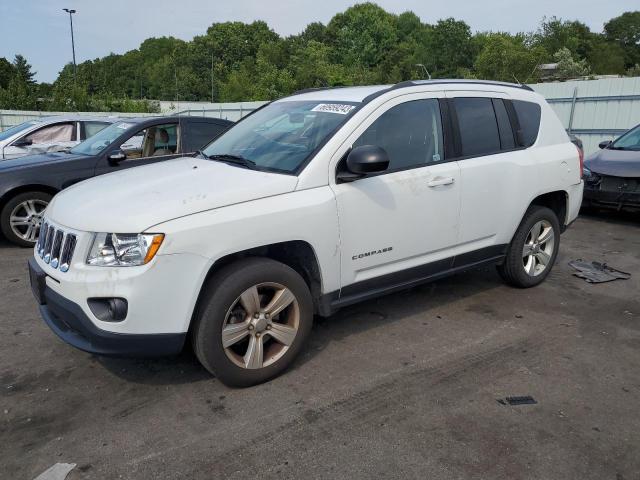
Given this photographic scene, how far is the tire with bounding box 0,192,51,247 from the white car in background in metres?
2.86

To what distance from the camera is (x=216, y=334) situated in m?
3.06

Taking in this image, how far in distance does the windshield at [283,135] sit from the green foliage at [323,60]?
3012cm

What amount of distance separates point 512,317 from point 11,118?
914 inches

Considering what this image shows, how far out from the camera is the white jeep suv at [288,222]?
2.90 meters

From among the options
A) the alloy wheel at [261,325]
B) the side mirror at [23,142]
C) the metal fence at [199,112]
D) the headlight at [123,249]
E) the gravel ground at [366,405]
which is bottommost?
the gravel ground at [366,405]

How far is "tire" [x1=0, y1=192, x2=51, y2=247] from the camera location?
660 cm

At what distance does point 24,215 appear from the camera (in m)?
6.75

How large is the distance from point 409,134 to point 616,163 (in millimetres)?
5406

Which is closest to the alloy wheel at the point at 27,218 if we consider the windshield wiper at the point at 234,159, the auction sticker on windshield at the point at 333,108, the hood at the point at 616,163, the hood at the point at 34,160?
the hood at the point at 34,160

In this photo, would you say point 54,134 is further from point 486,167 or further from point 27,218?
point 486,167

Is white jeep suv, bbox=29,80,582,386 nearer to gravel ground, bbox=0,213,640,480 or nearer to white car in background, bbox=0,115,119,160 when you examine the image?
gravel ground, bbox=0,213,640,480

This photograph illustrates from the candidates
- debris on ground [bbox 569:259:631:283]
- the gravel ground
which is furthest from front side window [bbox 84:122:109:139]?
debris on ground [bbox 569:259:631:283]

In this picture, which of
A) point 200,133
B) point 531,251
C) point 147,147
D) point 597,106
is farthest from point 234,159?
point 597,106

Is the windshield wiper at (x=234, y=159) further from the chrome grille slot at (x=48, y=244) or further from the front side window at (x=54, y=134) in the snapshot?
the front side window at (x=54, y=134)
